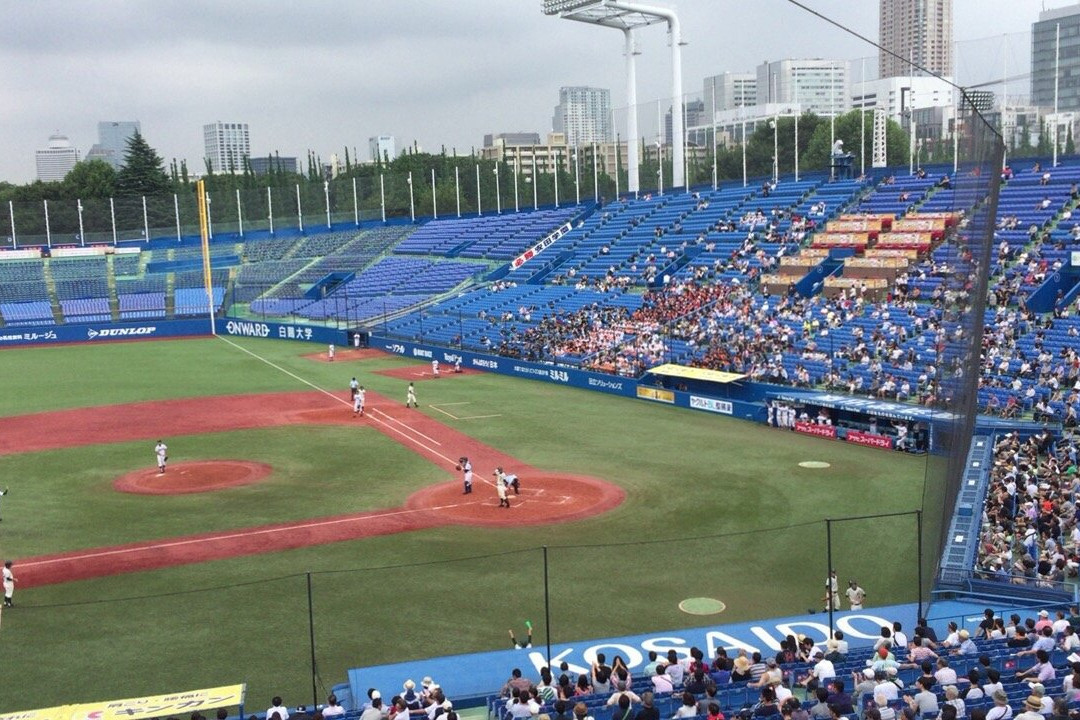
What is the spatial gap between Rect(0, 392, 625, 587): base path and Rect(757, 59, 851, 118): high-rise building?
4824 centimetres

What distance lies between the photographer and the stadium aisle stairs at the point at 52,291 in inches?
3041

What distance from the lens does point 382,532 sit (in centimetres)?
2564

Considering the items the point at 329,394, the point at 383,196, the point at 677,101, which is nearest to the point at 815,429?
the point at 329,394

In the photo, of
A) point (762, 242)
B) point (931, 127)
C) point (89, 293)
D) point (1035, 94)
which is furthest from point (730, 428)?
point (89, 293)

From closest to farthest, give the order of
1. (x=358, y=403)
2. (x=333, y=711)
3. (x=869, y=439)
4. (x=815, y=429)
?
(x=333, y=711) → (x=869, y=439) → (x=815, y=429) → (x=358, y=403)

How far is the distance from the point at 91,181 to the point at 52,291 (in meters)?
33.0

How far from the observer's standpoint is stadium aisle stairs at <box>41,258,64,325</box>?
77250 millimetres

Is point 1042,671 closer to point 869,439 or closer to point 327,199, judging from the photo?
point 869,439

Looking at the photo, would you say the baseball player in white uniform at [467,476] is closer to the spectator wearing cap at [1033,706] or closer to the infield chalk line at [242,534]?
the infield chalk line at [242,534]

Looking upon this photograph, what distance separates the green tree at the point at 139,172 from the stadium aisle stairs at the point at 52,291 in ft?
83.8

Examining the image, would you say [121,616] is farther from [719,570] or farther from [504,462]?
[504,462]

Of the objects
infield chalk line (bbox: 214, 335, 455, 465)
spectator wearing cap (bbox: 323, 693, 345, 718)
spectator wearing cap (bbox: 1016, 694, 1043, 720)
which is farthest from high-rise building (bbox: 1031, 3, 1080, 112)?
infield chalk line (bbox: 214, 335, 455, 465)

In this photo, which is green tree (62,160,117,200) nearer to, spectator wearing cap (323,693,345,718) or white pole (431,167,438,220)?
white pole (431,167,438,220)

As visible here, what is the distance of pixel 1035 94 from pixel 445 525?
708 inches
